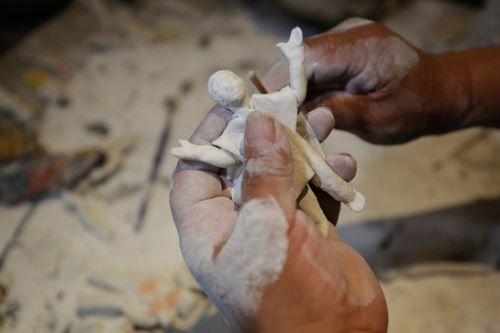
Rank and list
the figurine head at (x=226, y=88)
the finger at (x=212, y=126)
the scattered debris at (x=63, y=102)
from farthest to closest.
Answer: the scattered debris at (x=63, y=102)
the finger at (x=212, y=126)
the figurine head at (x=226, y=88)

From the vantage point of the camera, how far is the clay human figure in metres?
1.12

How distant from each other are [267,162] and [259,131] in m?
0.07

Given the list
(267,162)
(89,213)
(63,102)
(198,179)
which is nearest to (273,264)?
(267,162)

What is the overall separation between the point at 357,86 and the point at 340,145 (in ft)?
3.19

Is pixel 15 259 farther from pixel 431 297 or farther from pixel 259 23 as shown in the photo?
pixel 259 23

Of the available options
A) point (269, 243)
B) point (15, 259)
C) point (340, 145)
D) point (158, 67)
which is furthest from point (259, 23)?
point (269, 243)

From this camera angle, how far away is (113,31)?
10.3ft

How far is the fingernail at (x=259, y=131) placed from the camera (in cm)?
103

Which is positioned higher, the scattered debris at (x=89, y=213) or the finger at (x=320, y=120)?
the finger at (x=320, y=120)

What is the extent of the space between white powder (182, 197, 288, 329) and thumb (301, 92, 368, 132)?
1.95 ft

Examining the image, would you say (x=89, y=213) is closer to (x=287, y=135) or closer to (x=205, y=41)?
(x=287, y=135)

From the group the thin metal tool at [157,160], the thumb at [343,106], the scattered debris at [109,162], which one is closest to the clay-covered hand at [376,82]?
the thumb at [343,106]

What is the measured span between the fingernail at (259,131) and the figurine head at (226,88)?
0.30 ft

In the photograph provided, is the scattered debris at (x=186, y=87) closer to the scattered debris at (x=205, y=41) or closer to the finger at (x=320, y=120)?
the scattered debris at (x=205, y=41)
